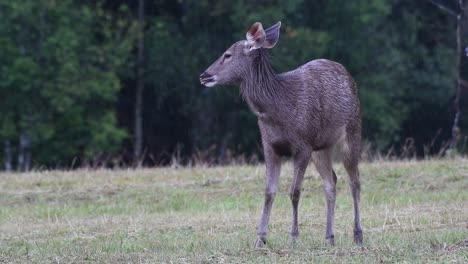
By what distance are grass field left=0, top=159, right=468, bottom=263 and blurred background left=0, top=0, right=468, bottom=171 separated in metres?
17.5

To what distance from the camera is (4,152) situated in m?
38.0

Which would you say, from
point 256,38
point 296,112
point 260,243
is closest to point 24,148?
point 256,38

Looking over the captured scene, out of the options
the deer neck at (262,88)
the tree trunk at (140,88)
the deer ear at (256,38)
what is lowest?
the tree trunk at (140,88)

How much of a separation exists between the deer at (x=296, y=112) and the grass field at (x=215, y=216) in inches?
22.3

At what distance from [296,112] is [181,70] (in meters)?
27.4

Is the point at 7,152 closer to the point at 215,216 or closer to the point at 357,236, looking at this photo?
the point at 215,216

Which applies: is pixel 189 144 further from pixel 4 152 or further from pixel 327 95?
pixel 327 95

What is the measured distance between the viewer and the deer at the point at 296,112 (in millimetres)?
12227

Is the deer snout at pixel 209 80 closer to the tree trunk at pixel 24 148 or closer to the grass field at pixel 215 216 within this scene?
the grass field at pixel 215 216

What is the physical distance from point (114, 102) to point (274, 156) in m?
29.0

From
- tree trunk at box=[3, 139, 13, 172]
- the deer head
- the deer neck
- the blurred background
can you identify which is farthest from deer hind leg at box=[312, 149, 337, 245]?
tree trunk at box=[3, 139, 13, 172]

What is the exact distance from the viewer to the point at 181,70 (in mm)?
39531

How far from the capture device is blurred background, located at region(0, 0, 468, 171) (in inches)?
1475

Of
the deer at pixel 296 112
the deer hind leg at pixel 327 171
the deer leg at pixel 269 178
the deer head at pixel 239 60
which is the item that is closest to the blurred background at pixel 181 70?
the deer hind leg at pixel 327 171
